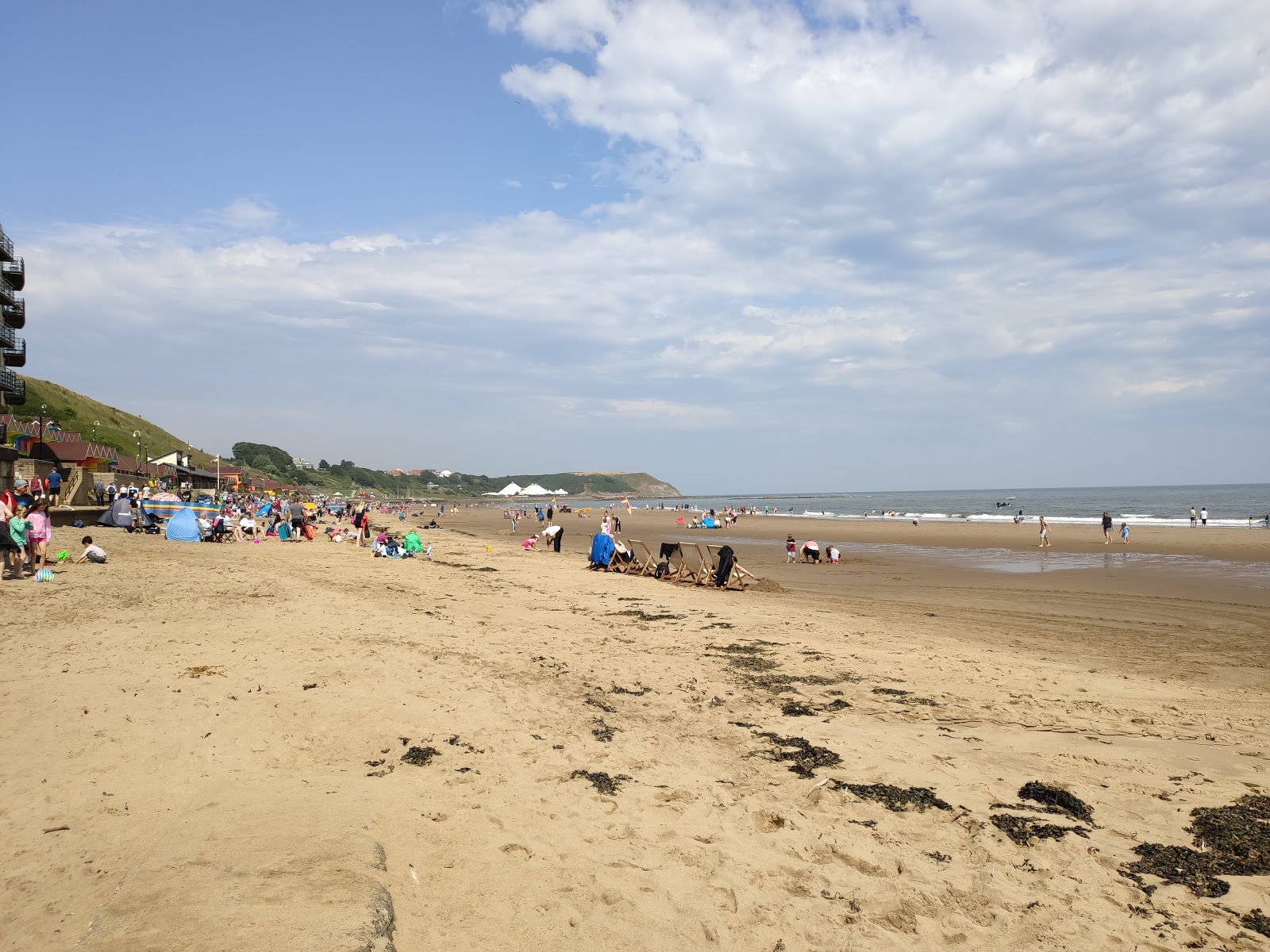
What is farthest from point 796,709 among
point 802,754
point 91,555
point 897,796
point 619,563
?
point 91,555

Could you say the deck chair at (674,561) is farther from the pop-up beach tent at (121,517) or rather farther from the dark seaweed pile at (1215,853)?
the pop-up beach tent at (121,517)

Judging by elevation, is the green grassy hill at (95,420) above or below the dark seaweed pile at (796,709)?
above

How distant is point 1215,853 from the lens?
3881mm

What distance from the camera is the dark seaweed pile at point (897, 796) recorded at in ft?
14.6

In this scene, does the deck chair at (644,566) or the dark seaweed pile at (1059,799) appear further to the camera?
the deck chair at (644,566)

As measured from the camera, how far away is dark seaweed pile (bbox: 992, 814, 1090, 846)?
4090 mm

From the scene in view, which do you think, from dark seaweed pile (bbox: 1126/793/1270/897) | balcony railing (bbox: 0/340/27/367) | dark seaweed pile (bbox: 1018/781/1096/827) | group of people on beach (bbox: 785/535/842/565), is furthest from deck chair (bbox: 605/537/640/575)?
balcony railing (bbox: 0/340/27/367)

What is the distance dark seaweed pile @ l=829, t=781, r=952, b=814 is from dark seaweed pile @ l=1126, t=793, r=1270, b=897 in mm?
1056

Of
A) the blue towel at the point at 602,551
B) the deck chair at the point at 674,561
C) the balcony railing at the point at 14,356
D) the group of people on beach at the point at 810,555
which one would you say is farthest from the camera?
the balcony railing at the point at 14,356

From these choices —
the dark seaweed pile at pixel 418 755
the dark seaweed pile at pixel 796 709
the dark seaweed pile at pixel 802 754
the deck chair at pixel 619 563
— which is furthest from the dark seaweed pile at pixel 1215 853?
the deck chair at pixel 619 563

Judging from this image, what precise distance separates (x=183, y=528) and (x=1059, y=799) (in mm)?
22043

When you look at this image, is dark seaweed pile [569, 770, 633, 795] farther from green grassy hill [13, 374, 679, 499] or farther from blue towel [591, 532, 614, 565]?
green grassy hill [13, 374, 679, 499]

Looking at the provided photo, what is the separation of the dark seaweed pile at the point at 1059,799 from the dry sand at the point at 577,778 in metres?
0.09

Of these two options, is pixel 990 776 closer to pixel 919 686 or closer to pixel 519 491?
pixel 919 686
